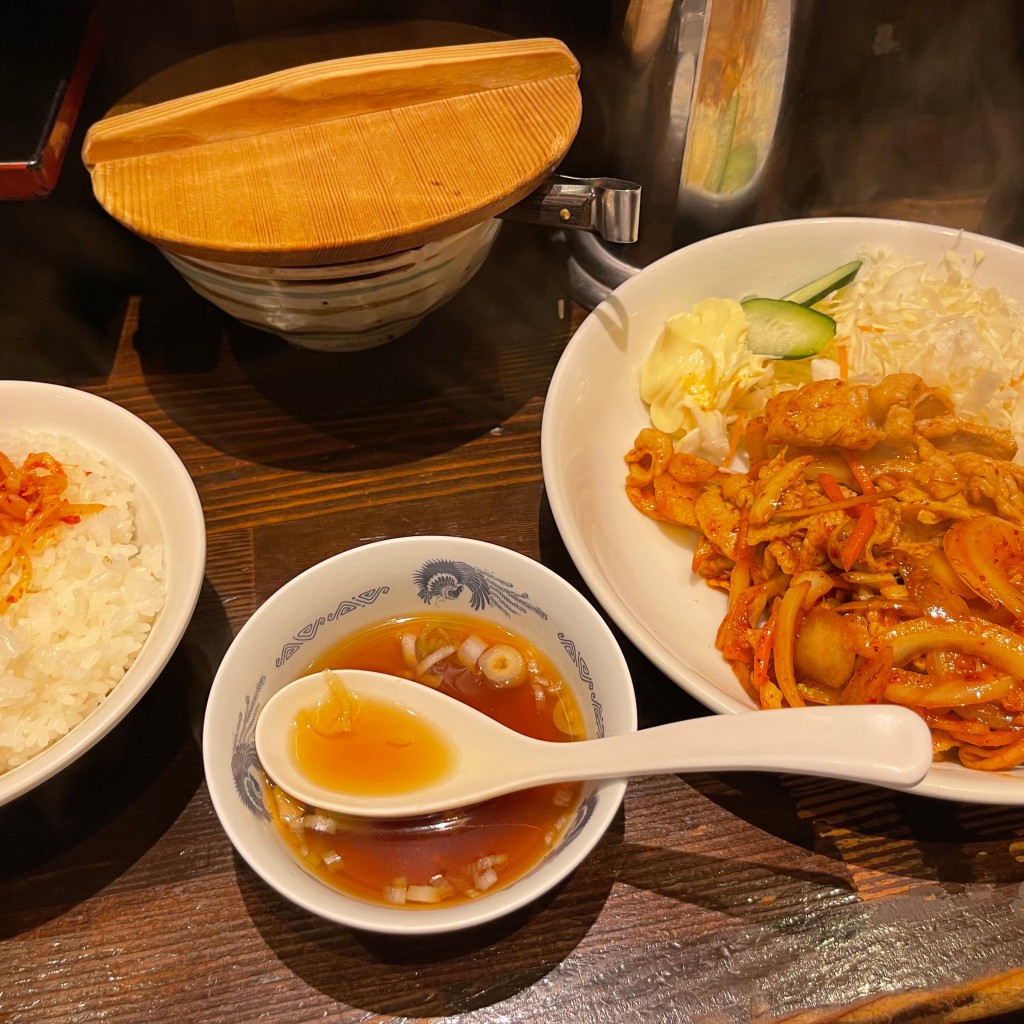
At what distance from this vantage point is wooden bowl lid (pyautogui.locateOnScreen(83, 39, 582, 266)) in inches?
55.7

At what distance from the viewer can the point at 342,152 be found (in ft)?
5.04

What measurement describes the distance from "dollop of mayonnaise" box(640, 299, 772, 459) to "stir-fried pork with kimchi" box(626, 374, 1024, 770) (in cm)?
9

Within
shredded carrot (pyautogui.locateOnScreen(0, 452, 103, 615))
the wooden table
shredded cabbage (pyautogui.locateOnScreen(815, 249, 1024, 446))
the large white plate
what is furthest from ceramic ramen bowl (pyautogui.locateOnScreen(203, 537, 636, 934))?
shredded cabbage (pyautogui.locateOnScreen(815, 249, 1024, 446))

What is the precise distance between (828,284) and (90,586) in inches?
66.4

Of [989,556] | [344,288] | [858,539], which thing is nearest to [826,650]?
[858,539]

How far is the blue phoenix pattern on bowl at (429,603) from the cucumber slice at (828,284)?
1.09 m

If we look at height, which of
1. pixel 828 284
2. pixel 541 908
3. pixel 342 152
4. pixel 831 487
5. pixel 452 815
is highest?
pixel 342 152

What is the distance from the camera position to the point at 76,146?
192 centimetres

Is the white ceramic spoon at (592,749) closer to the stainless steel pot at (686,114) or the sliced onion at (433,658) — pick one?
the sliced onion at (433,658)

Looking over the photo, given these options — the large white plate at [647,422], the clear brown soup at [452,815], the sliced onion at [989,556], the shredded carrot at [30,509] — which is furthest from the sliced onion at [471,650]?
the sliced onion at [989,556]

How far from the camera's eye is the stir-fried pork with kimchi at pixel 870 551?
1.29 m

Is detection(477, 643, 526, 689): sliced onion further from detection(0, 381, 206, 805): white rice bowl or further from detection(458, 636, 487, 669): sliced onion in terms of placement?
detection(0, 381, 206, 805): white rice bowl

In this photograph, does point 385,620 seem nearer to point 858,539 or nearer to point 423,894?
point 423,894

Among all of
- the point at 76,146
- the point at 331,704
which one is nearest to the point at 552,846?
the point at 331,704
